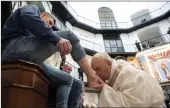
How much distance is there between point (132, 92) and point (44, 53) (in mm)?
847

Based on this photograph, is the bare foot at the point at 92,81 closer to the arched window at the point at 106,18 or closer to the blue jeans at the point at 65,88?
the blue jeans at the point at 65,88

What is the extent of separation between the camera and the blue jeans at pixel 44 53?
1616 mm

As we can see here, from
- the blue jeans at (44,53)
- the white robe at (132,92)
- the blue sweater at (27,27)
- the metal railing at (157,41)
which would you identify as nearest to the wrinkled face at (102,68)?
the white robe at (132,92)

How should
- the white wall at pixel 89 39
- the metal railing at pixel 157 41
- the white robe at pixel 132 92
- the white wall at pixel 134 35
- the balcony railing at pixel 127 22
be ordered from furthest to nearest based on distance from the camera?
1. the balcony railing at pixel 127 22
2. the white wall at pixel 134 35
3. the white wall at pixel 89 39
4. the metal railing at pixel 157 41
5. the white robe at pixel 132 92

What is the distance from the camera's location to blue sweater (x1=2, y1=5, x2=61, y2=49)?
1578 mm

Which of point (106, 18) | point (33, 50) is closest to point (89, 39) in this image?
point (106, 18)

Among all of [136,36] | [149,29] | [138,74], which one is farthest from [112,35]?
[138,74]

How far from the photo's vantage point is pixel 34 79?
4.90ft

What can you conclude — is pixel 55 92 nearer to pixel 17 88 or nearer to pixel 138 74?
pixel 17 88

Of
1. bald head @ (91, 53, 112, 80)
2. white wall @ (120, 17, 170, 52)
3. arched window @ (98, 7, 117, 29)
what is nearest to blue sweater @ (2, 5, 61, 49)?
bald head @ (91, 53, 112, 80)

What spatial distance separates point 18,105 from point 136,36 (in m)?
15.9

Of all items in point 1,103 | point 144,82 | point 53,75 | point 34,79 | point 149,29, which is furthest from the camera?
point 149,29

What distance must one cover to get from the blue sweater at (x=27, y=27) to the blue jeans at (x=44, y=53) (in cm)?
9

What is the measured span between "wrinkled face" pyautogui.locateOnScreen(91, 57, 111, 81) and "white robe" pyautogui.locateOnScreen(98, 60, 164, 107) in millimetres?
187
